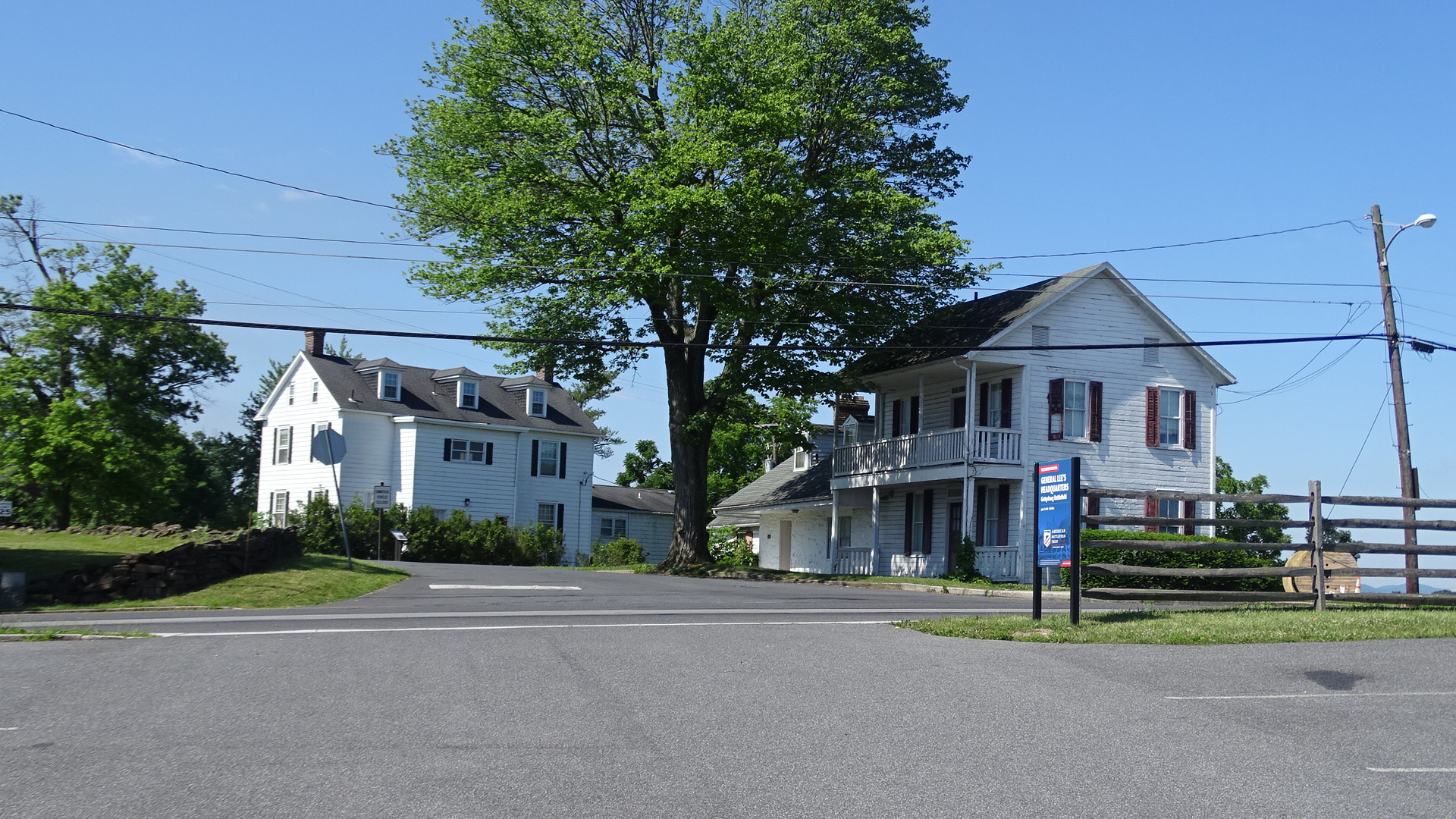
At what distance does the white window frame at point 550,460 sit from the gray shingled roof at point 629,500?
20.9 feet

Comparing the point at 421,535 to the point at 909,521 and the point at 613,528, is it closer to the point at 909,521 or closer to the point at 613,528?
the point at 613,528

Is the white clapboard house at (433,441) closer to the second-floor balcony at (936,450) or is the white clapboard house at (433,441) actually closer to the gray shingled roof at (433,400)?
the gray shingled roof at (433,400)

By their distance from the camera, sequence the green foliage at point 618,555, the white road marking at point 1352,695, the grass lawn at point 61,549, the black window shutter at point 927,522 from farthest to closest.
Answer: the green foliage at point 618,555 → the black window shutter at point 927,522 → the grass lawn at point 61,549 → the white road marking at point 1352,695

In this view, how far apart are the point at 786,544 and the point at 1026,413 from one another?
57.1 feet

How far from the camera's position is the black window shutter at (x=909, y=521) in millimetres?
37844

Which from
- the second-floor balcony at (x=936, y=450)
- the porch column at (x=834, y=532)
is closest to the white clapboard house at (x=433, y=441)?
the porch column at (x=834, y=532)

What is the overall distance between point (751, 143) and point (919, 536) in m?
14.0

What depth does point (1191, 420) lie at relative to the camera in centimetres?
3494

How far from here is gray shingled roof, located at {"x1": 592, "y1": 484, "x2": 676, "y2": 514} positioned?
61.4 metres

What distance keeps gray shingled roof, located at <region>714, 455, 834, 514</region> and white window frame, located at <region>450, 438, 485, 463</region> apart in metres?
10.6

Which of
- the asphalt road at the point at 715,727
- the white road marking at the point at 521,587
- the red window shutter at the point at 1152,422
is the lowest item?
the white road marking at the point at 521,587

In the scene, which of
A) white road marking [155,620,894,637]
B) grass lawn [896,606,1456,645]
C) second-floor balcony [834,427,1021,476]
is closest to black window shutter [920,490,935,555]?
second-floor balcony [834,427,1021,476]

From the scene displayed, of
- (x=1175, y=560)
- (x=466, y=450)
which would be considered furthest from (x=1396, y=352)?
(x=466, y=450)

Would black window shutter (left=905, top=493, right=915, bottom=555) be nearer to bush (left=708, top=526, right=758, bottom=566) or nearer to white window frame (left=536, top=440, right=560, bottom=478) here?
bush (left=708, top=526, right=758, bottom=566)
